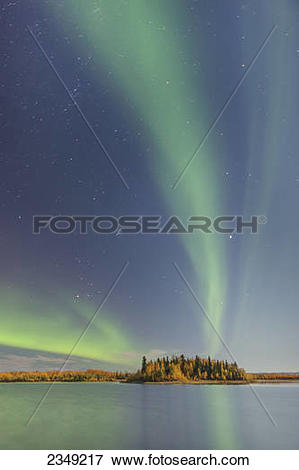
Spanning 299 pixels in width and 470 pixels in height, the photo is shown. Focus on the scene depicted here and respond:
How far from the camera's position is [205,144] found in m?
5.49

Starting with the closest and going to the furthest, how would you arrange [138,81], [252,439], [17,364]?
[252,439], [138,81], [17,364]

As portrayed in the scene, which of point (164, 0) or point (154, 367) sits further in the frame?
point (154, 367)

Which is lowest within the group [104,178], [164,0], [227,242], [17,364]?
[17,364]

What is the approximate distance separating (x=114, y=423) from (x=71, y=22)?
182 inches

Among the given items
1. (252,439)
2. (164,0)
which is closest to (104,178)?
(164,0)

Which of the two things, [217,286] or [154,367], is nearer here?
[217,286]

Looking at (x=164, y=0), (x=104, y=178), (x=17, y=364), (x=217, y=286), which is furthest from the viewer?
(x=17, y=364)

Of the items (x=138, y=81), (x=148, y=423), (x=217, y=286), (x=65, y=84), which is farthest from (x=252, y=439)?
(x=65, y=84)

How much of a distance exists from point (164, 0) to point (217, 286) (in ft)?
11.8

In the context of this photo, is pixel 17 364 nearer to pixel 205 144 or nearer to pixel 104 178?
pixel 104 178

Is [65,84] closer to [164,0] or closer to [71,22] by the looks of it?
[71,22]

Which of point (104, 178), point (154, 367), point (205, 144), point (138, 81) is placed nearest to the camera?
point (138, 81)

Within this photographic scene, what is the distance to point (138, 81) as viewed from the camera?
200 inches

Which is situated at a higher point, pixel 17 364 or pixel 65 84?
pixel 65 84
